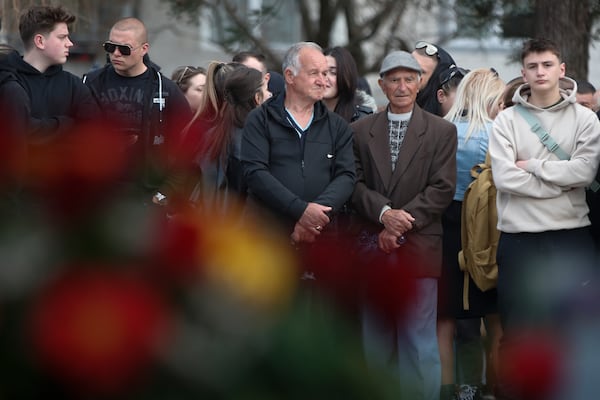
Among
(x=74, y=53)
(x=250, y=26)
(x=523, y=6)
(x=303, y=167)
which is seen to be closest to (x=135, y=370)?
(x=303, y=167)

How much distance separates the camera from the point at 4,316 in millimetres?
1229

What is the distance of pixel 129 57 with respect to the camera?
668cm

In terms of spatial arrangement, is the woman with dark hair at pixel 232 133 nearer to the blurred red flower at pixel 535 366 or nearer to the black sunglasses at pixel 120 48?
the black sunglasses at pixel 120 48

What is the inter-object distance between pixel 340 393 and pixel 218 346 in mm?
151

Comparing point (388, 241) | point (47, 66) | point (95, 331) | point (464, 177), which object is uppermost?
point (47, 66)

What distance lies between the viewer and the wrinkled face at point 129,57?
21.8ft

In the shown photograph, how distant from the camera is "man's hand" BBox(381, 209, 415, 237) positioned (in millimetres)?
5875

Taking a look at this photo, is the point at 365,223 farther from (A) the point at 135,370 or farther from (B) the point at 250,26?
(B) the point at 250,26

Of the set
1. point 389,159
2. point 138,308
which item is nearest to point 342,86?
point 389,159

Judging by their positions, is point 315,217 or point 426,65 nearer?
point 315,217

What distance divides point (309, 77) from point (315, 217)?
835 millimetres

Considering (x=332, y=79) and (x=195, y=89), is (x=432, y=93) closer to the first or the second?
(x=332, y=79)

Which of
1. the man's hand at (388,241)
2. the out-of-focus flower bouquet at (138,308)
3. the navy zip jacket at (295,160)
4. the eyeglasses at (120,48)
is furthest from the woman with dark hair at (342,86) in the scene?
the out-of-focus flower bouquet at (138,308)

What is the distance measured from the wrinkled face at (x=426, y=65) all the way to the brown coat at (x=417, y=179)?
1.49 metres
